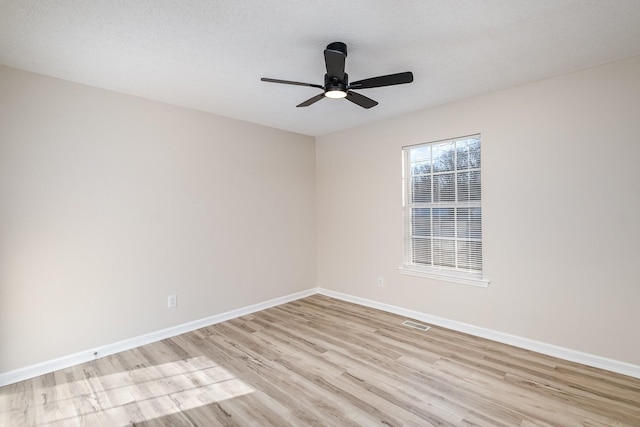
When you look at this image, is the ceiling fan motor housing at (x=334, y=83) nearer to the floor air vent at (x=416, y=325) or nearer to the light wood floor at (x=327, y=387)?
the light wood floor at (x=327, y=387)

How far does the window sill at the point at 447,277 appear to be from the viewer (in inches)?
128

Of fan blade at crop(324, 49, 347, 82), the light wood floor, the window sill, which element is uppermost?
fan blade at crop(324, 49, 347, 82)

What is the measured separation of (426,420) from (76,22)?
3452 millimetres

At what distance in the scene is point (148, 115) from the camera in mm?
3221

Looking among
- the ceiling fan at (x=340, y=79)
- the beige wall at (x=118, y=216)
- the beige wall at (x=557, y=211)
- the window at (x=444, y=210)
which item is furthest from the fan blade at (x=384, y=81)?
the beige wall at (x=118, y=216)

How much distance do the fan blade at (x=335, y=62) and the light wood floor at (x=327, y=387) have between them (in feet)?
7.78

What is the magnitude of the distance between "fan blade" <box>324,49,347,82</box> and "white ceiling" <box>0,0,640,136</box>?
0.22 meters

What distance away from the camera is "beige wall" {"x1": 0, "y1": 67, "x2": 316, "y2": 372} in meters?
2.53

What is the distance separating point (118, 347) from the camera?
9.79 feet

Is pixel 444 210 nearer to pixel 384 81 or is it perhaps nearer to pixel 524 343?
pixel 524 343

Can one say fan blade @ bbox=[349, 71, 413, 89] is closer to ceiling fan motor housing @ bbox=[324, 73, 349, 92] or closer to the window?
ceiling fan motor housing @ bbox=[324, 73, 349, 92]

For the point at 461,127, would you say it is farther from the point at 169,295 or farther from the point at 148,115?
the point at 169,295

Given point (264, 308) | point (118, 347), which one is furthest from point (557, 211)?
point (118, 347)

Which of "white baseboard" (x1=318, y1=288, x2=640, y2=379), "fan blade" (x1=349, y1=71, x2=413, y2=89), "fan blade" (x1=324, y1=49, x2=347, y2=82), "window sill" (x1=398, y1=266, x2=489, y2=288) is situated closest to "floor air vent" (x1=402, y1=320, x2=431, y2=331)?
"white baseboard" (x1=318, y1=288, x2=640, y2=379)
